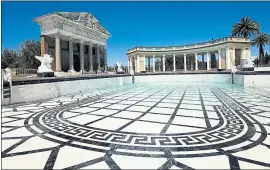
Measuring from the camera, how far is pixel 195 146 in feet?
10.0

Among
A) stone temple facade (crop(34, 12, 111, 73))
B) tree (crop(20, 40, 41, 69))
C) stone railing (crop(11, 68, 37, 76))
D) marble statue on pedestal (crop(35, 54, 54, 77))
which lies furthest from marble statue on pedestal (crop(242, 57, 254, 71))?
tree (crop(20, 40, 41, 69))

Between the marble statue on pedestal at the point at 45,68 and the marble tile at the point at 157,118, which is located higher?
the marble statue on pedestal at the point at 45,68

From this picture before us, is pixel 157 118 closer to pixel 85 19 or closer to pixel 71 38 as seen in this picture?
pixel 71 38

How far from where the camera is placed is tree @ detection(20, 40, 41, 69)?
38250mm

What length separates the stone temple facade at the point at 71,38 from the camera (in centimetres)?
2718

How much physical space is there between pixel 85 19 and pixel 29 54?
15.1 meters

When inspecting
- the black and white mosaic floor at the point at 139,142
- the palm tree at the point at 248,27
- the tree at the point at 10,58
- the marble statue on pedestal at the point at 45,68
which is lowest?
the black and white mosaic floor at the point at 139,142

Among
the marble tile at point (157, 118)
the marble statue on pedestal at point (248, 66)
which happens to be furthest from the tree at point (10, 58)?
the marble tile at point (157, 118)

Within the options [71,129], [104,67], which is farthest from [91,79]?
[104,67]

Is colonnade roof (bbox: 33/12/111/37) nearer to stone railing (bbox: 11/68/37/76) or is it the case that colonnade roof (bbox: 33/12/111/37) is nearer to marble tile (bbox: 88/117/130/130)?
stone railing (bbox: 11/68/37/76)

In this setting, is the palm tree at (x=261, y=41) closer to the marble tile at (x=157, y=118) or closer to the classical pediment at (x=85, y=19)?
the classical pediment at (x=85, y=19)

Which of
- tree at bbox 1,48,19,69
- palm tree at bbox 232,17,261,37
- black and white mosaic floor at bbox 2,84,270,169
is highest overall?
palm tree at bbox 232,17,261,37

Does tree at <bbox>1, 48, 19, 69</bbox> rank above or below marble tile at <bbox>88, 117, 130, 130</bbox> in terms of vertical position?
above

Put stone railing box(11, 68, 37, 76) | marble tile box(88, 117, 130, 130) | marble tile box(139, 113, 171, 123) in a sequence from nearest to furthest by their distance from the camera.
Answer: marble tile box(88, 117, 130, 130)
marble tile box(139, 113, 171, 123)
stone railing box(11, 68, 37, 76)
